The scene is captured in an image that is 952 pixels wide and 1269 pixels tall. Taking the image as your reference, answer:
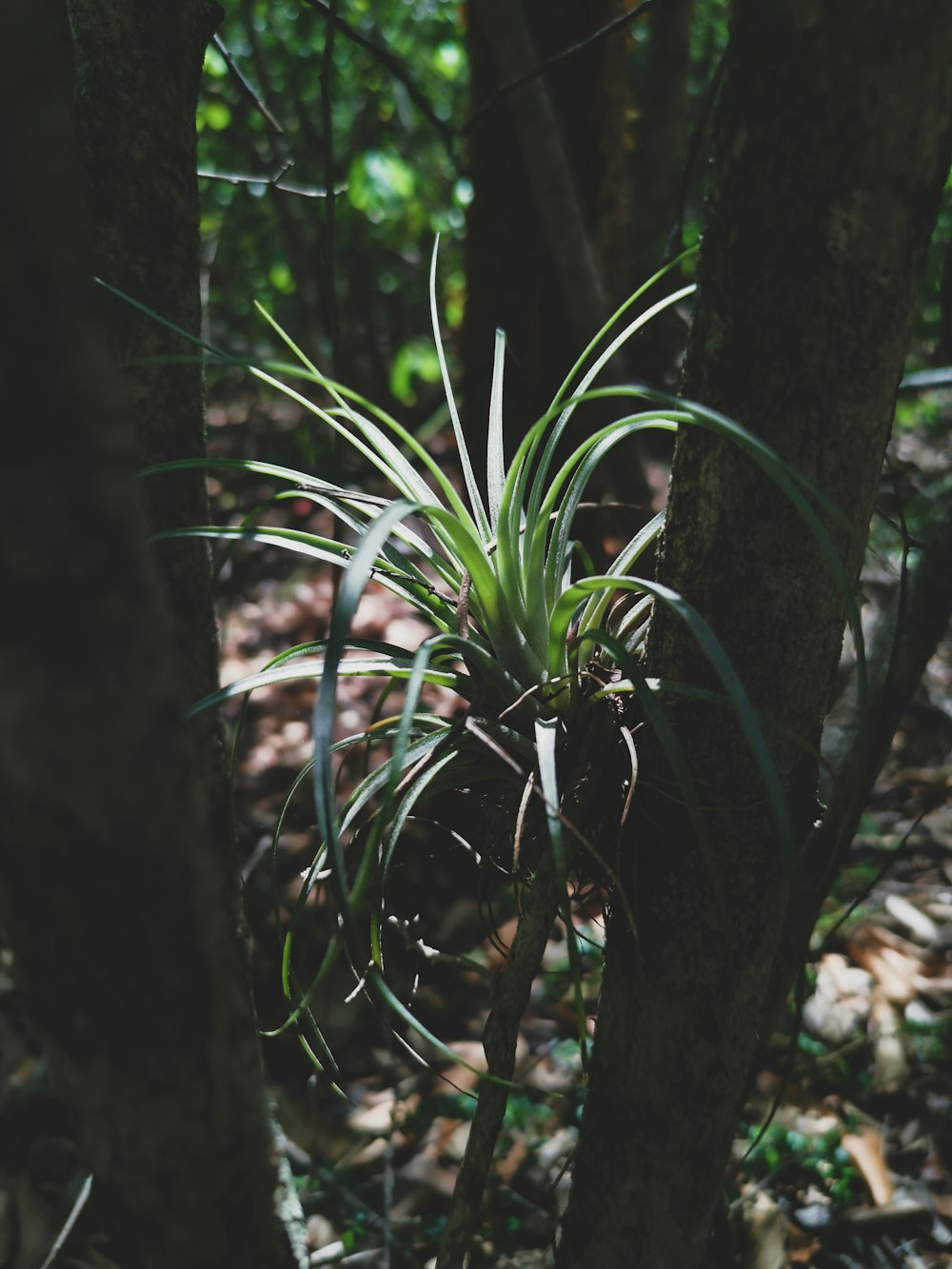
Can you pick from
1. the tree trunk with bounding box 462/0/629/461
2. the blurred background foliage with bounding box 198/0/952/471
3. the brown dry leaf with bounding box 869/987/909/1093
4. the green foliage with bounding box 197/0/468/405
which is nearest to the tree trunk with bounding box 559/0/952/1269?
the blurred background foliage with bounding box 198/0/952/471

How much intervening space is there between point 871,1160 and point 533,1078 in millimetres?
461

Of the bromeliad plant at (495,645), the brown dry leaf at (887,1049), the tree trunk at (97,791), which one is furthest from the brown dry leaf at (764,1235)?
the tree trunk at (97,791)

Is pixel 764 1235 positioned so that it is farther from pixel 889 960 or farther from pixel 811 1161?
pixel 889 960

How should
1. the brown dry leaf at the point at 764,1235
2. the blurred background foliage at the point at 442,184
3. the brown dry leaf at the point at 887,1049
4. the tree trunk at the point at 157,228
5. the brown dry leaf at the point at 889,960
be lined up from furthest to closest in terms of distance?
1. the blurred background foliage at the point at 442,184
2. the brown dry leaf at the point at 889,960
3. the brown dry leaf at the point at 887,1049
4. the brown dry leaf at the point at 764,1235
5. the tree trunk at the point at 157,228

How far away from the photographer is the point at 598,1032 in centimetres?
69

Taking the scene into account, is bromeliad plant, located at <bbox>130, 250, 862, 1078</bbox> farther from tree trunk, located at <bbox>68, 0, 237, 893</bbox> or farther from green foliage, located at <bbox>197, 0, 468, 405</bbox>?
green foliage, located at <bbox>197, 0, 468, 405</bbox>

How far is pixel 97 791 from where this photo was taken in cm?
29

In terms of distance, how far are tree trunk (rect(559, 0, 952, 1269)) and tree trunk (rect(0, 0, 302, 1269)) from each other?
→ 301 mm

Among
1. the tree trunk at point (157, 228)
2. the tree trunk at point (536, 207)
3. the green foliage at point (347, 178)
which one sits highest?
the green foliage at point (347, 178)

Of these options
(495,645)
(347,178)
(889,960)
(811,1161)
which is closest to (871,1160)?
(811,1161)

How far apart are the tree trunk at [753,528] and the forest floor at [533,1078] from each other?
0.40 feet

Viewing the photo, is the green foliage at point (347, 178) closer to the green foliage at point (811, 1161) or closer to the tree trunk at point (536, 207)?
the tree trunk at point (536, 207)

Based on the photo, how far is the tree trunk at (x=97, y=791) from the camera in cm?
25

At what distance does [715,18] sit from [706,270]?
12.7ft
